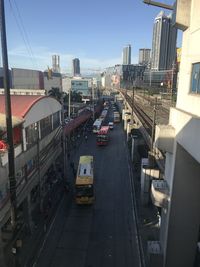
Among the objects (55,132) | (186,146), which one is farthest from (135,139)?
(186,146)

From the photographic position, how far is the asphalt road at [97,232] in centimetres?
1688

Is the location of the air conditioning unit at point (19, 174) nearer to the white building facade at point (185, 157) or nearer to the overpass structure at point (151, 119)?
the white building facade at point (185, 157)

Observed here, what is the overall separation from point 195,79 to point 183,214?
681cm

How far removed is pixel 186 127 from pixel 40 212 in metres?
16.3

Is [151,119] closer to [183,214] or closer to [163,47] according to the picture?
[183,214]

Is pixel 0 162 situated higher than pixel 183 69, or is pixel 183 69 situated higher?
pixel 183 69

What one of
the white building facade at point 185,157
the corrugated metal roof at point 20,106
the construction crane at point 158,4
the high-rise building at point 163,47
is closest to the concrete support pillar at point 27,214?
the corrugated metal roof at point 20,106

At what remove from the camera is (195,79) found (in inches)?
434

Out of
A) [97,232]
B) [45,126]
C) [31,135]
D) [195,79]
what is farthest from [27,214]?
[195,79]

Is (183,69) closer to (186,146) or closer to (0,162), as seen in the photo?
(186,146)

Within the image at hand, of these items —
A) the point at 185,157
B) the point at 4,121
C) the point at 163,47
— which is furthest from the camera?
the point at 163,47

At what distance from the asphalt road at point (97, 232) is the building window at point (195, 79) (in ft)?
38.9

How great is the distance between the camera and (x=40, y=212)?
73.3ft

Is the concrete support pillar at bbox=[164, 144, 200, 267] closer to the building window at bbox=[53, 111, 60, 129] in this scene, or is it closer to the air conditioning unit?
the air conditioning unit
